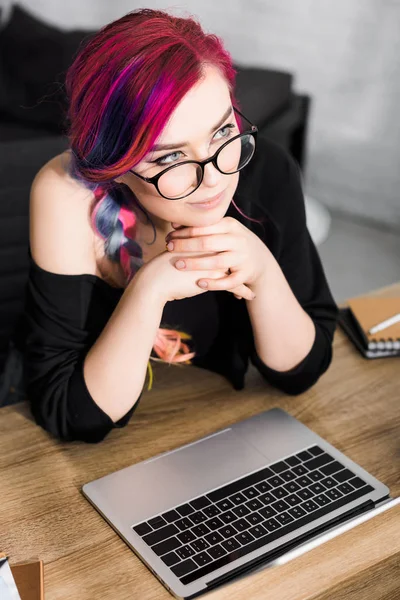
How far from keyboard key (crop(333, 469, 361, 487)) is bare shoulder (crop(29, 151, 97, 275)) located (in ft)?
1.60

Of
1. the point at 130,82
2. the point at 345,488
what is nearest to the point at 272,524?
the point at 345,488

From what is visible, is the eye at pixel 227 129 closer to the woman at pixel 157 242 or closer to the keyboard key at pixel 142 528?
the woman at pixel 157 242

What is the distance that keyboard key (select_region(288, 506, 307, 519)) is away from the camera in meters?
0.99

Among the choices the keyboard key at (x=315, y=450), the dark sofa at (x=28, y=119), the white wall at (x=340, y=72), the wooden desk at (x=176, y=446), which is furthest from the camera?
the white wall at (x=340, y=72)

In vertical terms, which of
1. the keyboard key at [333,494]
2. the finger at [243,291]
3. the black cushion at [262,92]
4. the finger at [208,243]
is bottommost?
the black cushion at [262,92]

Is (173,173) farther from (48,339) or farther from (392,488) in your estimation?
(392,488)

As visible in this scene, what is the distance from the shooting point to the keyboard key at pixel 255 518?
3.21 ft

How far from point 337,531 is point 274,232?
548 millimetres

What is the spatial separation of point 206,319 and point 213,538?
1.57 feet

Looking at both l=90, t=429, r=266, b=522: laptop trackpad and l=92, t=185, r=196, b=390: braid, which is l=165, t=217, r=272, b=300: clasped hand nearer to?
l=92, t=185, r=196, b=390: braid

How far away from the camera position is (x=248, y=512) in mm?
995

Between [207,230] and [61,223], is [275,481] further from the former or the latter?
[61,223]

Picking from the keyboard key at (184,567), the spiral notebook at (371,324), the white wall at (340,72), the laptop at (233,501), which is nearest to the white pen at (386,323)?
the spiral notebook at (371,324)

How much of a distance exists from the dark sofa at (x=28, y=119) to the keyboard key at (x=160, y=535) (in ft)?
2.22
